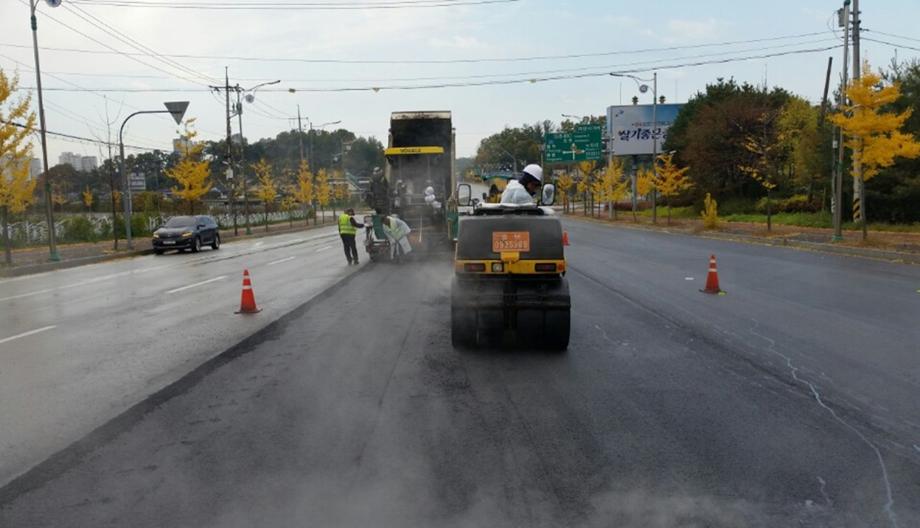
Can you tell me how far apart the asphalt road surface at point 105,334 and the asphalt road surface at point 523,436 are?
0.46 metres

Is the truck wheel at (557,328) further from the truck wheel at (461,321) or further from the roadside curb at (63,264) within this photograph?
the roadside curb at (63,264)

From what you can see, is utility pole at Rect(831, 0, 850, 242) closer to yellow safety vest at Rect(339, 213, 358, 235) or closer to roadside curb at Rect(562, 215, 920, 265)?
roadside curb at Rect(562, 215, 920, 265)

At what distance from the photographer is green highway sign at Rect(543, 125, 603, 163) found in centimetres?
5878

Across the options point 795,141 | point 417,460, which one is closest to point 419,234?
point 417,460

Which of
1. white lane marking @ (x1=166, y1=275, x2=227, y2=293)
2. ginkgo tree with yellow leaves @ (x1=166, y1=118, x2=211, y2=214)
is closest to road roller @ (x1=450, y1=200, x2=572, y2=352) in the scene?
white lane marking @ (x1=166, y1=275, x2=227, y2=293)

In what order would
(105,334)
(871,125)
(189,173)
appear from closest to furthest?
(105,334) → (871,125) → (189,173)

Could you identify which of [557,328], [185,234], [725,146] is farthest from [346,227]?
[725,146]

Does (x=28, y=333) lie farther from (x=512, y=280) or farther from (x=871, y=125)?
(x=871, y=125)

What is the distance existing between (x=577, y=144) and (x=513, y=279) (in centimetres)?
5240

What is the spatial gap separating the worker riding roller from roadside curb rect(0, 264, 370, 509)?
9.31 feet

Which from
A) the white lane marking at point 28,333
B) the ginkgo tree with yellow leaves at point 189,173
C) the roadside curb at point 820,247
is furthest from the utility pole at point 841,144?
the ginkgo tree with yellow leaves at point 189,173

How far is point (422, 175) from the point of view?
78.1 feet

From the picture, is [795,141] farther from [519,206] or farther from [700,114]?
[519,206]

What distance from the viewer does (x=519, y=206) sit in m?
8.88
